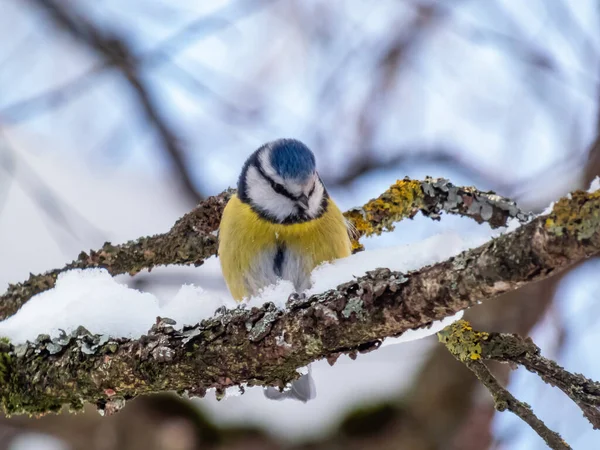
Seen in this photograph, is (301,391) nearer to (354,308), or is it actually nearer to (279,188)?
(279,188)

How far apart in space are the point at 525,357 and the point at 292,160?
42.2 inches

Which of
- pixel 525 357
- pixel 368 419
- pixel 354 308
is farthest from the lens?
pixel 368 419

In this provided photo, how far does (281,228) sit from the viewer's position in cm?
202

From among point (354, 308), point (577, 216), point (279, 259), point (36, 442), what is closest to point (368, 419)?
point (279, 259)

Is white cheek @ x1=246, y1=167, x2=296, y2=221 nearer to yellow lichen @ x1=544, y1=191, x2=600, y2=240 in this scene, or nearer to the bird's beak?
the bird's beak

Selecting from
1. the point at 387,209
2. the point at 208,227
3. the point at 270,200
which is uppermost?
the point at 208,227

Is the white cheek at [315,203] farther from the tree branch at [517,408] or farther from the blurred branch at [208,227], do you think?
the tree branch at [517,408]

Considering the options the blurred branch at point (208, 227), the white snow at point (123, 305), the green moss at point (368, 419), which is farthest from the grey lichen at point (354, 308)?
the green moss at point (368, 419)

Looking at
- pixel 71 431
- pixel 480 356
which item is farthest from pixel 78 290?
pixel 71 431

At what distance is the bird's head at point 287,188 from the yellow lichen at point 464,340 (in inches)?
29.2

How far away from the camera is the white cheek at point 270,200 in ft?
6.74

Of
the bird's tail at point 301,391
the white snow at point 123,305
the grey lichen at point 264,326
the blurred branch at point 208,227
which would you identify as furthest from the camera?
the bird's tail at point 301,391

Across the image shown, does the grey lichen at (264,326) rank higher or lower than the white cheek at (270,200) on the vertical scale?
lower

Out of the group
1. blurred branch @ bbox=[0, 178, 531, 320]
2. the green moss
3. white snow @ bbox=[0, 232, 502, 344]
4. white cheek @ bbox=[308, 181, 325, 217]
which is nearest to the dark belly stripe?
white cheek @ bbox=[308, 181, 325, 217]
